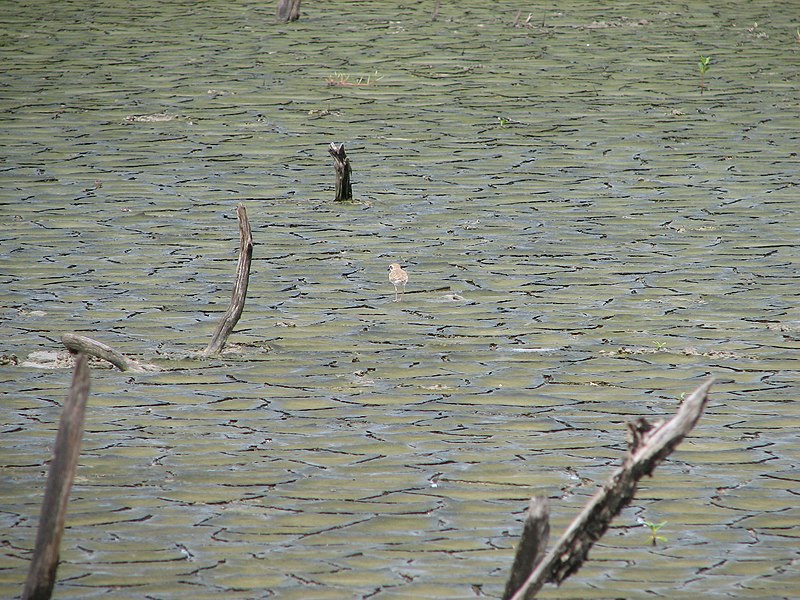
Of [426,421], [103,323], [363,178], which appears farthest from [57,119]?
[426,421]

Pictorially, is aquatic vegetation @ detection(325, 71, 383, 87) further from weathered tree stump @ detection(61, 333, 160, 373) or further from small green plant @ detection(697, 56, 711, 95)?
weathered tree stump @ detection(61, 333, 160, 373)

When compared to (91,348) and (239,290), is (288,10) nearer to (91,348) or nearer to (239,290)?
(239,290)

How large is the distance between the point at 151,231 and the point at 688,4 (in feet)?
34.8

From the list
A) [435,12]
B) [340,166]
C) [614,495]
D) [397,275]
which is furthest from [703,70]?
[614,495]

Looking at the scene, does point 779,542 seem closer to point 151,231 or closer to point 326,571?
point 326,571

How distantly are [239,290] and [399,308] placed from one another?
1.09 m

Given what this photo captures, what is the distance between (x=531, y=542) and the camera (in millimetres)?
2875

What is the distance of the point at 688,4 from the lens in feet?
53.6

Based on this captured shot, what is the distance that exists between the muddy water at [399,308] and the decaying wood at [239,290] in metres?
0.16

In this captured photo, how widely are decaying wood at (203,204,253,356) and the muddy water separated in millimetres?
155

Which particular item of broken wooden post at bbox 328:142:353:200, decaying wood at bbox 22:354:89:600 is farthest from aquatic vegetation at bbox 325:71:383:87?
decaying wood at bbox 22:354:89:600

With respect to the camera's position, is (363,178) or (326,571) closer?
(326,571)

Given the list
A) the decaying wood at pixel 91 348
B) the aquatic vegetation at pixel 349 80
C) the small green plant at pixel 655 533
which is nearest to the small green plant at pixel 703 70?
the aquatic vegetation at pixel 349 80

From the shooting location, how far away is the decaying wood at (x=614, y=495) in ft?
9.30
